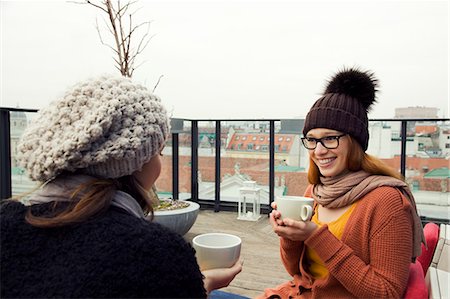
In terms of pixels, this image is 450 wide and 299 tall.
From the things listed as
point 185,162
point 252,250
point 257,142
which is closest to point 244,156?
point 257,142


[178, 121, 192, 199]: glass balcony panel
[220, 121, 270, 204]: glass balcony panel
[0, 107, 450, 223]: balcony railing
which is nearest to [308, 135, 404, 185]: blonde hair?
[0, 107, 450, 223]: balcony railing

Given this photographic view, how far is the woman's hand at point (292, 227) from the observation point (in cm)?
98

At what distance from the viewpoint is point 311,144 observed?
1205 millimetres

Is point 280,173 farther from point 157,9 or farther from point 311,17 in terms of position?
point 157,9

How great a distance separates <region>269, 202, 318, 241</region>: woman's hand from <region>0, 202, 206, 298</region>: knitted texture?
43 centimetres

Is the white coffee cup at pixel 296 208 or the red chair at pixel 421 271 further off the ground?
the white coffee cup at pixel 296 208

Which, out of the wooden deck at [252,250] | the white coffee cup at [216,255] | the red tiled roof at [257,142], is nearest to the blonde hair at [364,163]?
the white coffee cup at [216,255]

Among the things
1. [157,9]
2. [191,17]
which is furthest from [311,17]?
[157,9]

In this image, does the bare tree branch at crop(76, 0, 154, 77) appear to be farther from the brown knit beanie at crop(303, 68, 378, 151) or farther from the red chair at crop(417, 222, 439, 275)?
the red chair at crop(417, 222, 439, 275)

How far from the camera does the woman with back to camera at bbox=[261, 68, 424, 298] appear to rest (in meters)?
0.96

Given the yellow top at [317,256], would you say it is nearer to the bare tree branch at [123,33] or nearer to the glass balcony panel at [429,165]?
the bare tree branch at [123,33]

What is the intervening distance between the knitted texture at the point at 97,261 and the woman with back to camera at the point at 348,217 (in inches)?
19.1

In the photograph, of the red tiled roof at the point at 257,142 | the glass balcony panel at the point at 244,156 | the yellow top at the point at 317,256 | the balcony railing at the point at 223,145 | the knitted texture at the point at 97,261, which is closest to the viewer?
the knitted texture at the point at 97,261

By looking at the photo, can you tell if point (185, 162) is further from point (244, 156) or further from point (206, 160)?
point (244, 156)
